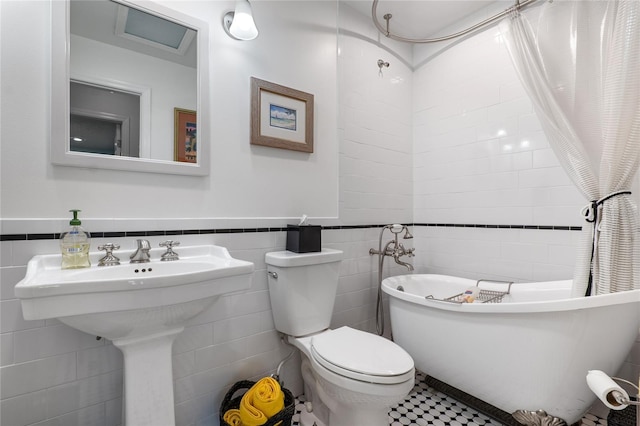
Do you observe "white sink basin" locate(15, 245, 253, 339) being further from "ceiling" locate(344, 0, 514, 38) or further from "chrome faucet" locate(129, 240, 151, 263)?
"ceiling" locate(344, 0, 514, 38)

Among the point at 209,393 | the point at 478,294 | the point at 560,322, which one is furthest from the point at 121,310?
the point at 478,294

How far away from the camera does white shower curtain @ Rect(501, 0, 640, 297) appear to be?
126 centimetres

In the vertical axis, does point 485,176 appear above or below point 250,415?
above

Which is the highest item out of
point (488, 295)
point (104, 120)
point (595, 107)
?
point (595, 107)

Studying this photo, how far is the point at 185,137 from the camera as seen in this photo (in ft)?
4.70

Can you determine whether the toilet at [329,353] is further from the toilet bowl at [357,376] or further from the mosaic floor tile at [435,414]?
the mosaic floor tile at [435,414]

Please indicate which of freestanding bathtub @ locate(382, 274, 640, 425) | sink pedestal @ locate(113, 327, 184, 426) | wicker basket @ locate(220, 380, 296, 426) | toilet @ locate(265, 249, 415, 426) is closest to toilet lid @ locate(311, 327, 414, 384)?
toilet @ locate(265, 249, 415, 426)

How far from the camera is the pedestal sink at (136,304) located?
0.84 m

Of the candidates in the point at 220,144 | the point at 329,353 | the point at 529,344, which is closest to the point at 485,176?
the point at 529,344

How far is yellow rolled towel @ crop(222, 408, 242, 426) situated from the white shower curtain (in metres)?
1.67

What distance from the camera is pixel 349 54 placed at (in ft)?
6.98

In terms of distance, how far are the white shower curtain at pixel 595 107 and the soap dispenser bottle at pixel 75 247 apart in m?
2.13

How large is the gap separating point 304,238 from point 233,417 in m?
0.89

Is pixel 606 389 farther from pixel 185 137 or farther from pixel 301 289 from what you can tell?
pixel 185 137
